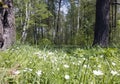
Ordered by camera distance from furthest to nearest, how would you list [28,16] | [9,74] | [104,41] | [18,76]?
1. [28,16]
2. [104,41]
3. [9,74]
4. [18,76]

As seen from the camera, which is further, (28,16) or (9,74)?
(28,16)

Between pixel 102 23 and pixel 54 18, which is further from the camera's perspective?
pixel 54 18

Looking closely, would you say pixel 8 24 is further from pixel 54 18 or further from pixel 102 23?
pixel 54 18

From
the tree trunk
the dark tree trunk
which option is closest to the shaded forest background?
the dark tree trunk

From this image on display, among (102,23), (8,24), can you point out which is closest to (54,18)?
(102,23)

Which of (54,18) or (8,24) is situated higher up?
(8,24)

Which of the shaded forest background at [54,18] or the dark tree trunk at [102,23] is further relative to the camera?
the shaded forest background at [54,18]

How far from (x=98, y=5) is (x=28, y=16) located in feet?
59.1

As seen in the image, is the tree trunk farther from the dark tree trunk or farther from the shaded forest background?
the shaded forest background

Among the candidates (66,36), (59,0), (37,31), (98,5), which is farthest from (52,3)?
(98,5)

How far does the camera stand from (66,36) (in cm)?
4334

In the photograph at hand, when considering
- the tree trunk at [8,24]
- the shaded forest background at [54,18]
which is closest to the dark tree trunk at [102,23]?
the tree trunk at [8,24]

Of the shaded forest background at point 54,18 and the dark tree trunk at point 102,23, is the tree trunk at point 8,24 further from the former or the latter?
the shaded forest background at point 54,18

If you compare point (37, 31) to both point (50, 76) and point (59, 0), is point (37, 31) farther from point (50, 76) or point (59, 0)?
point (50, 76)
